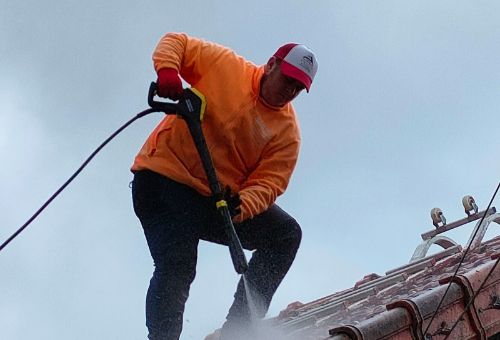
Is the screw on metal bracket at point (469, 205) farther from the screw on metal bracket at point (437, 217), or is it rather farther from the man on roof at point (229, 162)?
the man on roof at point (229, 162)

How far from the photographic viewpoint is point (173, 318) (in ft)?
12.8

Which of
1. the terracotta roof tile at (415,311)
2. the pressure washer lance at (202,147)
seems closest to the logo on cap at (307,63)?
the pressure washer lance at (202,147)

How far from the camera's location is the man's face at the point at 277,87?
421 cm

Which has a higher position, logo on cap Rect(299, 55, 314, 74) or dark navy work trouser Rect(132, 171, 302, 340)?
logo on cap Rect(299, 55, 314, 74)

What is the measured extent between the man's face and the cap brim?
0.06 ft

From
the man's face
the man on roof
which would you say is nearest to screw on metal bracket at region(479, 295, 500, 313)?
the man on roof

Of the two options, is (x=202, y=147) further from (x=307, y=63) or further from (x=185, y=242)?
(x=307, y=63)

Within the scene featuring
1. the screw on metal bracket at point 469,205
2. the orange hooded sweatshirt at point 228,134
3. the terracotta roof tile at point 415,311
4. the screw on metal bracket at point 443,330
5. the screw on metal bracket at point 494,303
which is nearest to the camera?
the terracotta roof tile at point 415,311

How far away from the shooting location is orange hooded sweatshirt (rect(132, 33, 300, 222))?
4.17m

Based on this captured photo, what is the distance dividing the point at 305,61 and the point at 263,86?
0.21 metres

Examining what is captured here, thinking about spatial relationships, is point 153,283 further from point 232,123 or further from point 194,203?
point 232,123

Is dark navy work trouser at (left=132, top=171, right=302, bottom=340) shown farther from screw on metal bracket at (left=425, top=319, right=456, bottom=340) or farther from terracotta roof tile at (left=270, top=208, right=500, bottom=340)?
screw on metal bracket at (left=425, top=319, right=456, bottom=340)

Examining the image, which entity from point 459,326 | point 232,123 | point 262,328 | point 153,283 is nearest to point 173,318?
point 153,283

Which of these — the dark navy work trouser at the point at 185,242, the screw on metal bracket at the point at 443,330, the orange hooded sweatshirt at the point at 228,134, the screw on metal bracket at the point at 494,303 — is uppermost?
the orange hooded sweatshirt at the point at 228,134
